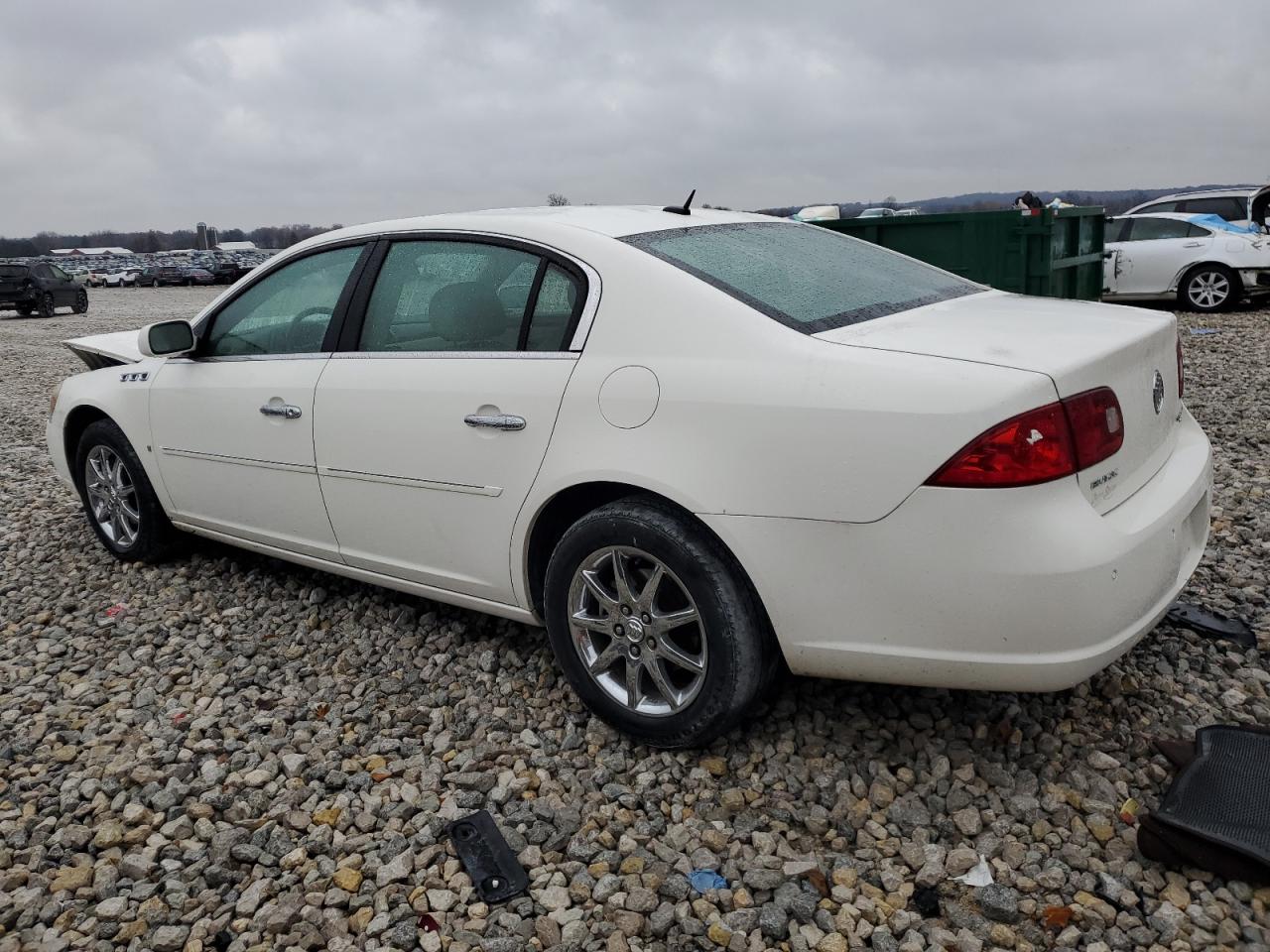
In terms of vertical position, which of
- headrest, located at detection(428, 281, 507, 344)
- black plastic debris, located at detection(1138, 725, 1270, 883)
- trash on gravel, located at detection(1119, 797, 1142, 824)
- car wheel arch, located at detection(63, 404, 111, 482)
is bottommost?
trash on gravel, located at detection(1119, 797, 1142, 824)

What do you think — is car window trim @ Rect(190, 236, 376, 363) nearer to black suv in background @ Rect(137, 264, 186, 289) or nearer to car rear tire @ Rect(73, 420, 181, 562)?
car rear tire @ Rect(73, 420, 181, 562)

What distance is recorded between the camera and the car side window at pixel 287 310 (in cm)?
397

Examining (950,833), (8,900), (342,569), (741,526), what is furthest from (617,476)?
(8,900)

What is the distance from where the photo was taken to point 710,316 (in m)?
2.89

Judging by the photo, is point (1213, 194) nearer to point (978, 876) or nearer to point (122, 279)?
point (978, 876)

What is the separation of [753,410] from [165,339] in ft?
8.93

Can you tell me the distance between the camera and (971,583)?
2.49 meters

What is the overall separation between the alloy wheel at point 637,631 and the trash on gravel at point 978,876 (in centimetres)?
83

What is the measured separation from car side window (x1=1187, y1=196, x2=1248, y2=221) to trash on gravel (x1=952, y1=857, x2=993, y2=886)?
15135 millimetres

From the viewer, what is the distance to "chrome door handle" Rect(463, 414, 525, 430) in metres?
3.17

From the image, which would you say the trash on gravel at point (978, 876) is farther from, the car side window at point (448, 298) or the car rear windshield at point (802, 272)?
the car side window at point (448, 298)

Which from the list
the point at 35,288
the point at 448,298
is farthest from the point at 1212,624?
the point at 35,288

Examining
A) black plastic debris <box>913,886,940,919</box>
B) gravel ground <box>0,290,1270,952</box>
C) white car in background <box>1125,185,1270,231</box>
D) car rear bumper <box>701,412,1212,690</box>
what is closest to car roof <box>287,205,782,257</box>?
car rear bumper <box>701,412,1212,690</box>

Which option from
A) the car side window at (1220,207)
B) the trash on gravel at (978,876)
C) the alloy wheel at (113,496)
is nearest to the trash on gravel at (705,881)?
the trash on gravel at (978,876)
